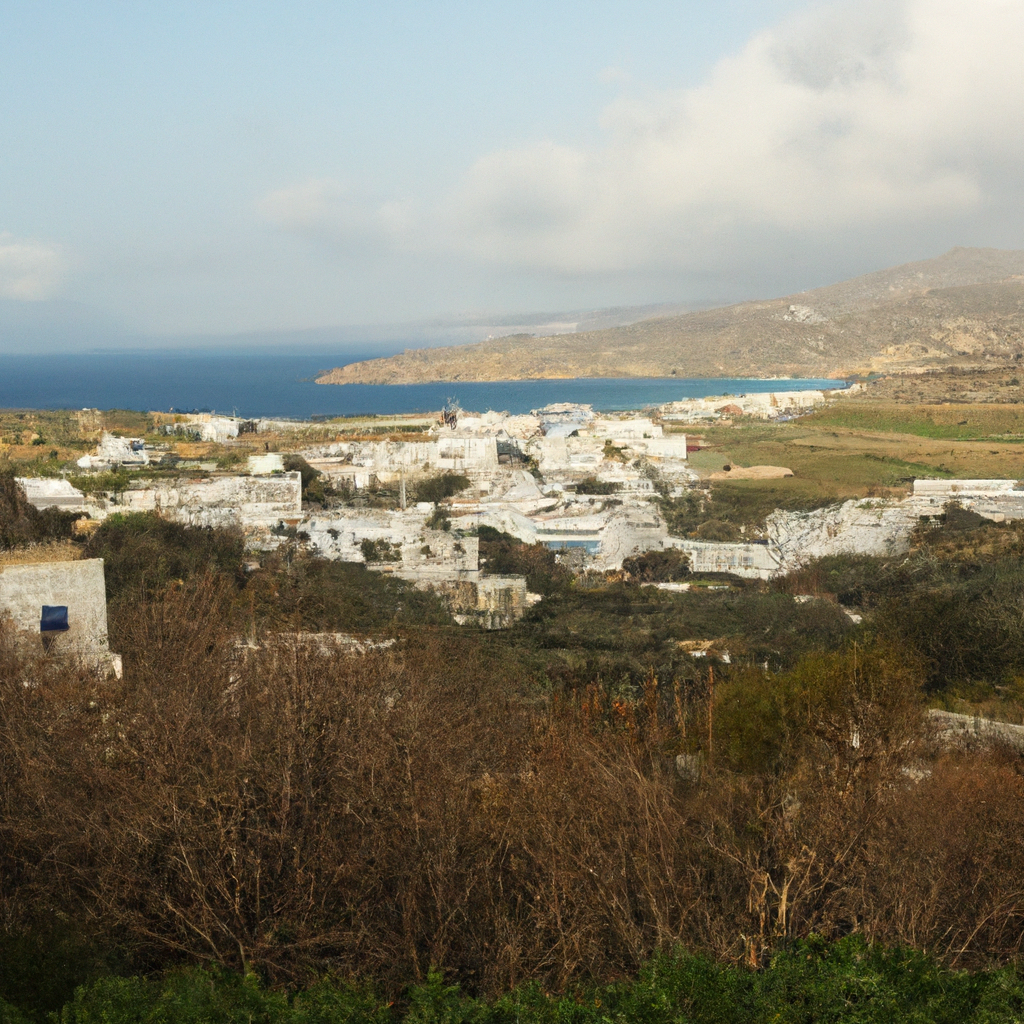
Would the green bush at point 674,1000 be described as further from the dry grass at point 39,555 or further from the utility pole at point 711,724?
the dry grass at point 39,555

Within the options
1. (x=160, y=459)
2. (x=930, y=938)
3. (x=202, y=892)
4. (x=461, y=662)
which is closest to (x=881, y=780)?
(x=930, y=938)

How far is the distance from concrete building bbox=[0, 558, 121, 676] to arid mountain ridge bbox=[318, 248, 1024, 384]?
5063 centimetres

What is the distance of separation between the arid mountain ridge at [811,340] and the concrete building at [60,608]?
166 ft

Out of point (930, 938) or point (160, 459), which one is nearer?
point (930, 938)

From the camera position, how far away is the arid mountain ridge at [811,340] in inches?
2447

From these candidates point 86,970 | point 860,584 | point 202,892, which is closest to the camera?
point 86,970

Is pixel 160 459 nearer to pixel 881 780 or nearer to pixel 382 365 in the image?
pixel 881 780

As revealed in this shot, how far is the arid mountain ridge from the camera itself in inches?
2447

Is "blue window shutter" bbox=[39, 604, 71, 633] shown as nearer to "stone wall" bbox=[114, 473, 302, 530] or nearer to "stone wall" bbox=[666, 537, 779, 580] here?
"stone wall" bbox=[114, 473, 302, 530]

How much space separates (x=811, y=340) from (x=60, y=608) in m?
70.6

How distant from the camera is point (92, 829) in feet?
13.9

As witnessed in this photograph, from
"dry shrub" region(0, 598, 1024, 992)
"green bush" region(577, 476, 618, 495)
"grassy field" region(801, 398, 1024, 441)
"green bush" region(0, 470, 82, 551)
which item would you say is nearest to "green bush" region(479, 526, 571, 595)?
"green bush" region(577, 476, 618, 495)

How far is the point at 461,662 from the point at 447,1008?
6.09m

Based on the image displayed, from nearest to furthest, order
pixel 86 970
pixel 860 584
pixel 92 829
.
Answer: pixel 86 970, pixel 92 829, pixel 860 584
